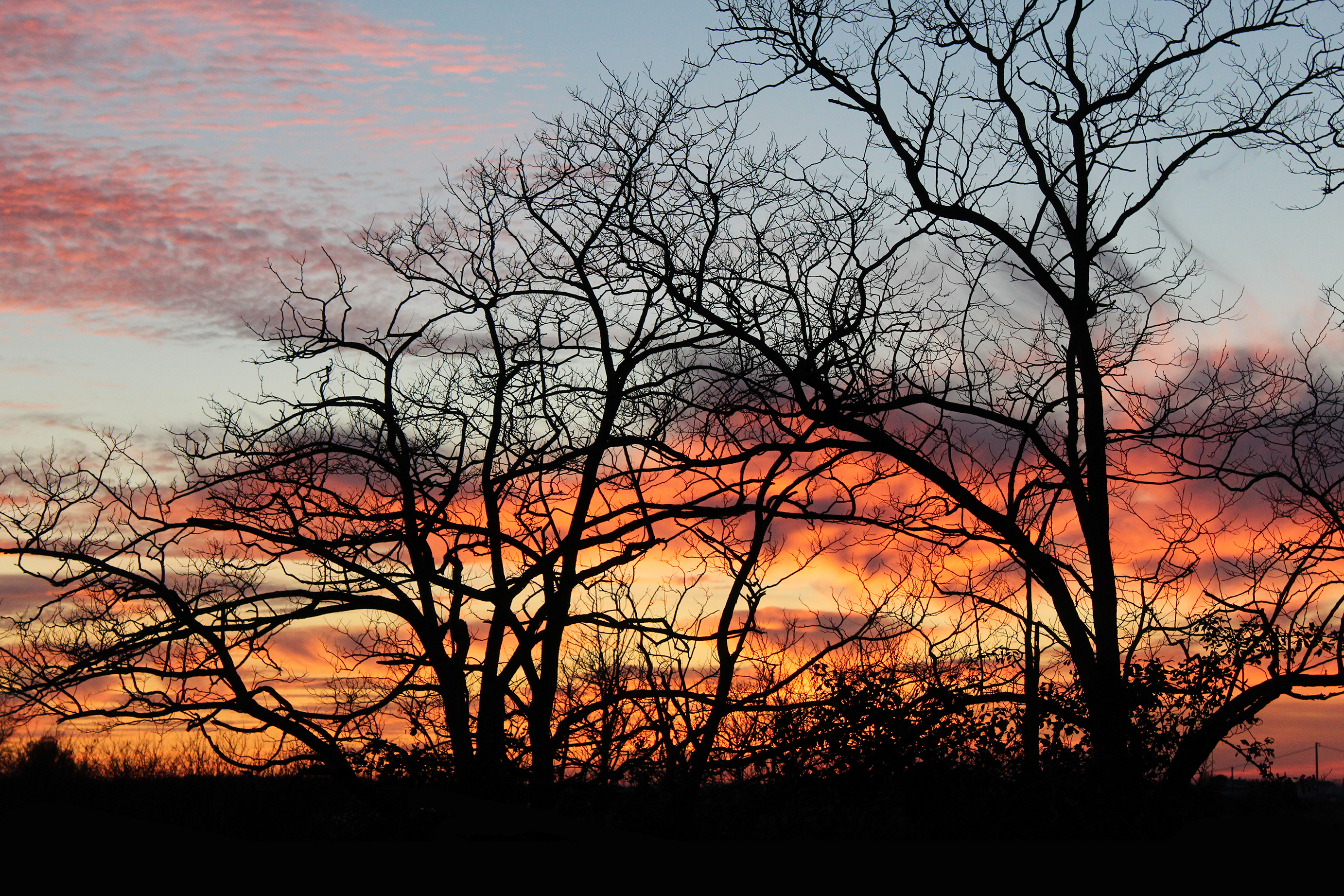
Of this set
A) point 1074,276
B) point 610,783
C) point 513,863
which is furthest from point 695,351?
point 513,863

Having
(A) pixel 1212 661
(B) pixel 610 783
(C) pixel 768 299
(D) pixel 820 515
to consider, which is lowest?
(B) pixel 610 783

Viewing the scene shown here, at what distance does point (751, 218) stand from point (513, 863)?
14657 mm

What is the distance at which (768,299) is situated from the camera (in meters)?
14.2

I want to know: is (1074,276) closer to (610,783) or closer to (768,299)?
(768,299)

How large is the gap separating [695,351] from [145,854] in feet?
50.4

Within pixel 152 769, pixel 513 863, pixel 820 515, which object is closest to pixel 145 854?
pixel 513 863

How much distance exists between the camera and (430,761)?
14812 millimetres

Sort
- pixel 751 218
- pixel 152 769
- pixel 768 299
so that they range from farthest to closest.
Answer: pixel 152 769 → pixel 751 218 → pixel 768 299

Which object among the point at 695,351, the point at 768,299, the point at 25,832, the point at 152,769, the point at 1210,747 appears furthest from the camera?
the point at 152,769

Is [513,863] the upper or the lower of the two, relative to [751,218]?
lower

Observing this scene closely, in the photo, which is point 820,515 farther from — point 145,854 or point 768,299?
point 145,854

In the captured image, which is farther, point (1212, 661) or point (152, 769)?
point (152, 769)

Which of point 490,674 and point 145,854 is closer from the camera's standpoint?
point 145,854

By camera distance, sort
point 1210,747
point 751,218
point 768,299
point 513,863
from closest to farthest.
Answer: point 513,863 → point 1210,747 → point 768,299 → point 751,218
